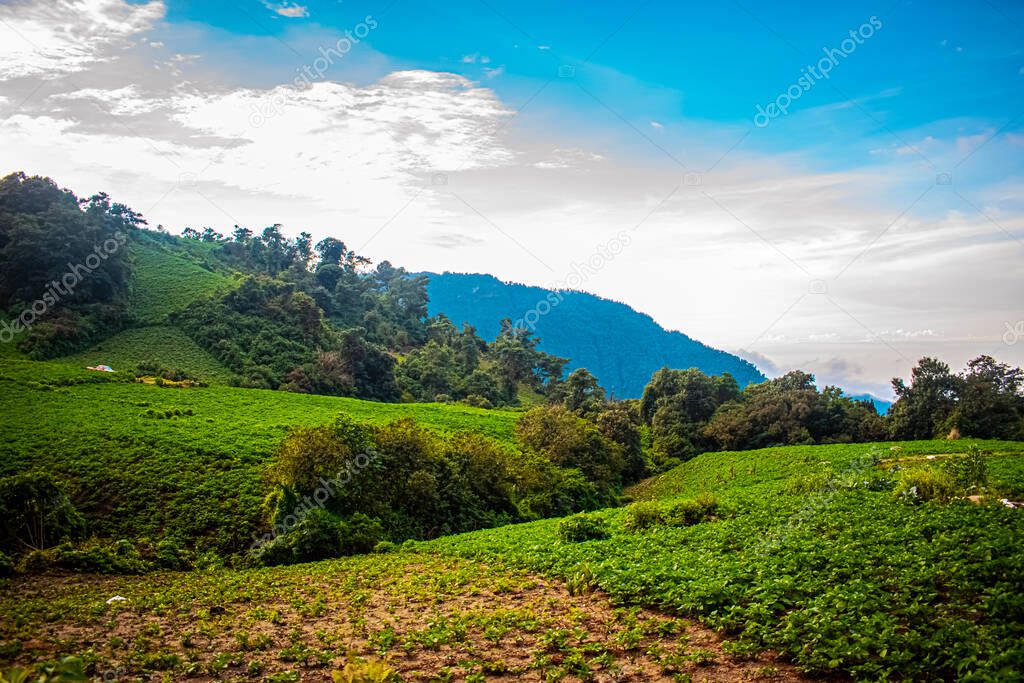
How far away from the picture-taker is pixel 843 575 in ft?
39.2

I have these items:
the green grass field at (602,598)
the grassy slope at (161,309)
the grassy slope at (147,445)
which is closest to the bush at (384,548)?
the green grass field at (602,598)

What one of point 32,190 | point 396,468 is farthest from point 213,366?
point 396,468

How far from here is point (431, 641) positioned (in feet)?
39.2

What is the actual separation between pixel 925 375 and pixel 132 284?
91308 millimetres

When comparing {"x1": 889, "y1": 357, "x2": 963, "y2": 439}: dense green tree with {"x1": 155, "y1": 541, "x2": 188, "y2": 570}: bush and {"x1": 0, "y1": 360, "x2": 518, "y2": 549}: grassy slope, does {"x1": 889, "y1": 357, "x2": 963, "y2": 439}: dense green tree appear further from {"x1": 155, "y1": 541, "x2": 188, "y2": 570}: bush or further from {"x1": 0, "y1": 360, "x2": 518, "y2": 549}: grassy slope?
{"x1": 155, "y1": 541, "x2": 188, "y2": 570}: bush

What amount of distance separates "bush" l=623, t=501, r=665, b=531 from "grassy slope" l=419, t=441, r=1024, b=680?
2.89ft

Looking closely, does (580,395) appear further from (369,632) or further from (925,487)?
(369,632)

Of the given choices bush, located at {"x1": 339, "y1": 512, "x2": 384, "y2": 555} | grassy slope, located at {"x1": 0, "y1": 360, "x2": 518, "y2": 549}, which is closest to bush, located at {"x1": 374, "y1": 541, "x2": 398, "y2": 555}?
bush, located at {"x1": 339, "y1": 512, "x2": 384, "y2": 555}

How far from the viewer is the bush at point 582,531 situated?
853 inches

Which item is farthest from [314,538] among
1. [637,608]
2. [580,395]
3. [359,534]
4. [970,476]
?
[580,395]

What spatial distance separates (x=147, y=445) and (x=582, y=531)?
2554 cm

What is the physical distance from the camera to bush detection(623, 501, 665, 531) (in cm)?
2188

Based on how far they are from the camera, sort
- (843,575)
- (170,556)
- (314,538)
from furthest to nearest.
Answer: (314,538), (170,556), (843,575)

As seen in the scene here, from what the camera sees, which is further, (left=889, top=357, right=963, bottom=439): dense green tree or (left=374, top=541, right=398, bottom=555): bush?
(left=889, top=357, right=963, bottom=439): dense green tree
